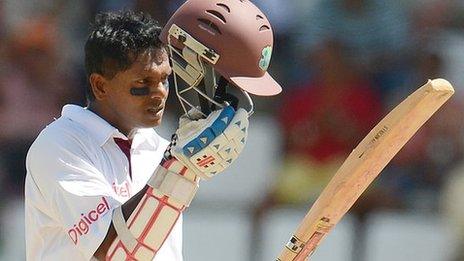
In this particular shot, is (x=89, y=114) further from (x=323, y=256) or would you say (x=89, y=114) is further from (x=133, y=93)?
(x=323, y=256)

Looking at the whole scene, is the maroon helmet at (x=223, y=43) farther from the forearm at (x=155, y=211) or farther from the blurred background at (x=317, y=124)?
the blurred background at (x=317, y=124)

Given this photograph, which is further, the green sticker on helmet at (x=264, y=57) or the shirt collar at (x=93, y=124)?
the shirt collar at (x=93, y=124)

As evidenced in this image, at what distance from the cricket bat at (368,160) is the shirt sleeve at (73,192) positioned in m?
0.47

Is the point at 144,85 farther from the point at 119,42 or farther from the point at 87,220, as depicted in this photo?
the point at 87,220

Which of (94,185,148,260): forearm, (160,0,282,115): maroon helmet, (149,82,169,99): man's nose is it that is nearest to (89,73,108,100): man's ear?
(149,82,169,99): man's nose

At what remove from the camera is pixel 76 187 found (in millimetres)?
2586

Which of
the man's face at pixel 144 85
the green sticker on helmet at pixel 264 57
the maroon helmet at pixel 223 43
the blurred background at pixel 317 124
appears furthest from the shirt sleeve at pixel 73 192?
the blurred background at pixel 317 124

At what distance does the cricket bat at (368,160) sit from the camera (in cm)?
249

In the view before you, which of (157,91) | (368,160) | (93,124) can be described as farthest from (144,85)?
(368,160)

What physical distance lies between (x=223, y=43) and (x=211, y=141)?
0.24 metres

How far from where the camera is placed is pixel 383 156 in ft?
8.64

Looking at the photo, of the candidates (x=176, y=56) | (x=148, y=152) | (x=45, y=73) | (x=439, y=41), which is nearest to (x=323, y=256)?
(x=439, y=41)

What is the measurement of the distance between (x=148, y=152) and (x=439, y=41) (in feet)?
8.19

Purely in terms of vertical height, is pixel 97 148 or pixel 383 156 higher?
pixel 383 156
